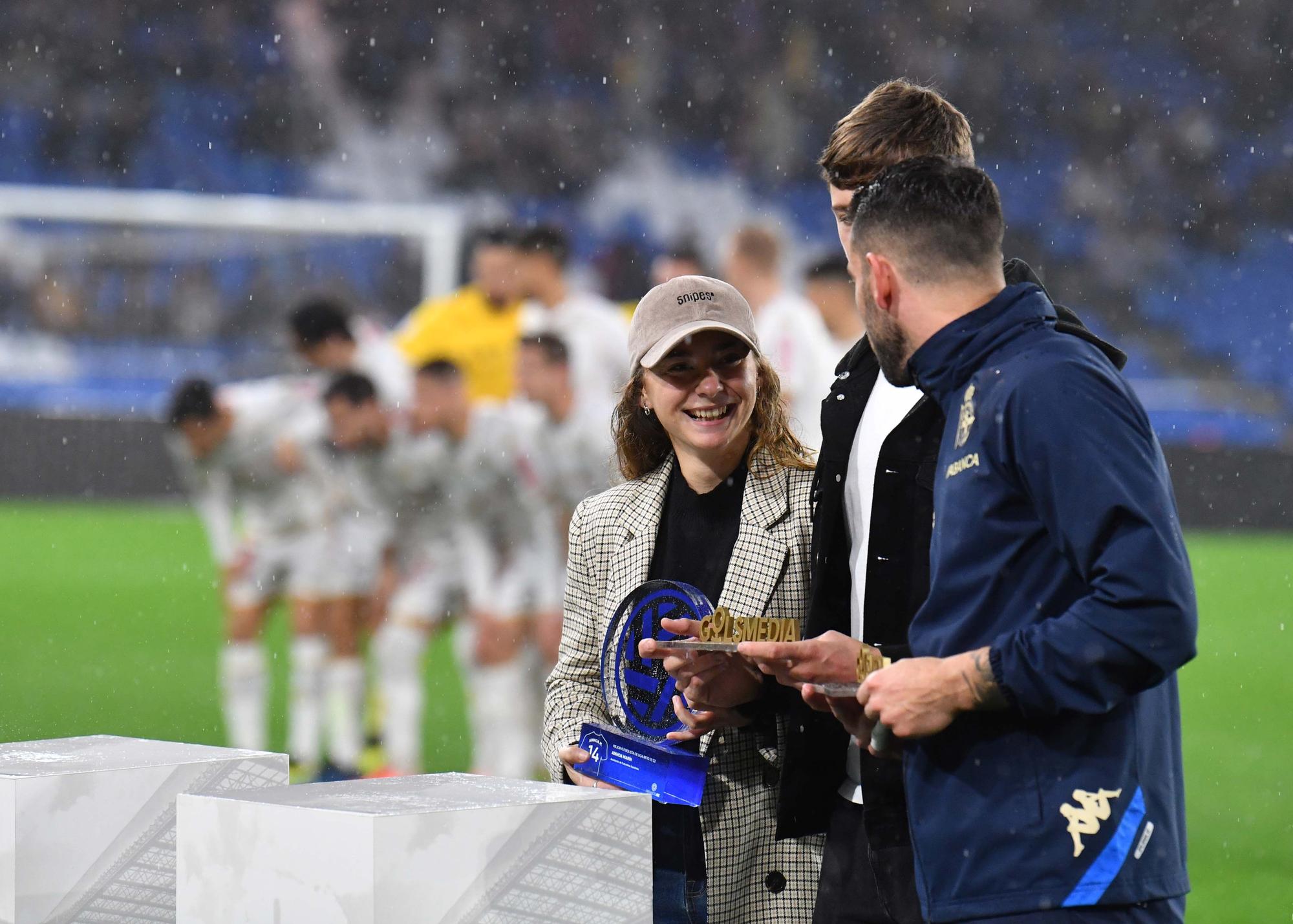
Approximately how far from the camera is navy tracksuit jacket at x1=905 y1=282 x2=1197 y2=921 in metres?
1.19

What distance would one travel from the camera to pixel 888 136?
1679 mm

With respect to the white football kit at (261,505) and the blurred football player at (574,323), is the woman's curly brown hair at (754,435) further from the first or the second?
the white football kit at (261,505)

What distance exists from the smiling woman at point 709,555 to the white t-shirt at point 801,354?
205 inches

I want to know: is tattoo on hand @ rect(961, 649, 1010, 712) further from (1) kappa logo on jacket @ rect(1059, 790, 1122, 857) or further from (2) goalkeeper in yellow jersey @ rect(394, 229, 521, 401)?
(2) goalkeeper in yellow jersey @ rect(394, 229, 521, 401)

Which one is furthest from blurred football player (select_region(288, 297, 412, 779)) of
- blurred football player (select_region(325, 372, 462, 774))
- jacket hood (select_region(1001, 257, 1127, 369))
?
jacket hood (select_region(1001, 257, 1127, 369))

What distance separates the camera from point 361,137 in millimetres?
14023

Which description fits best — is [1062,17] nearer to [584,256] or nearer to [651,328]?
[584,256]

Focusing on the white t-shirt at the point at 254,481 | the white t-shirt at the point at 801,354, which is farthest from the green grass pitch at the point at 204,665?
the white t-shirt at the point at 801,354

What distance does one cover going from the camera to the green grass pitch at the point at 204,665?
6648 mm

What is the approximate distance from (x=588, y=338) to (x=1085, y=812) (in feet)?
21.4

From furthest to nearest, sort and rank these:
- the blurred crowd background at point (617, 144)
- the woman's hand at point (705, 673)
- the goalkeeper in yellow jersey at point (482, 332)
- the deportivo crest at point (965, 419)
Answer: the blurred crowd background at point (617, 144)
the goalkeeper in yellow jersey at point (482, 332)
the woman's hand at point (705, 673)
the deportivo crest at point (965, 419)

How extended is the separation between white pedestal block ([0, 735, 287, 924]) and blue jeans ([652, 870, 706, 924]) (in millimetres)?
499

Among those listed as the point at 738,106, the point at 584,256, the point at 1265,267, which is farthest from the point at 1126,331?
the point at 584,256

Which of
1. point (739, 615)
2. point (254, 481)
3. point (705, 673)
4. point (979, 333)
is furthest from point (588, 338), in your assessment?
point (979, 333)
